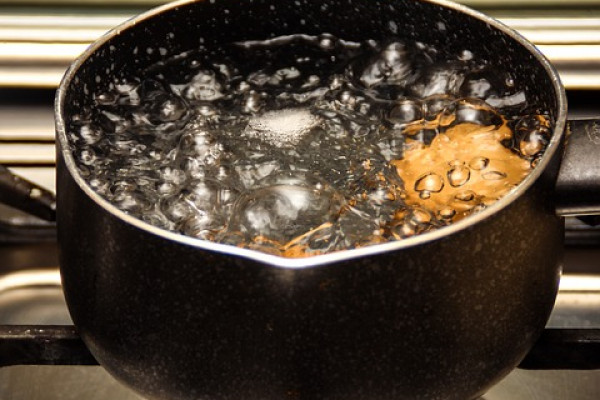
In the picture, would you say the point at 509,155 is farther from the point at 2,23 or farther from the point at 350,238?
the point at 2,23

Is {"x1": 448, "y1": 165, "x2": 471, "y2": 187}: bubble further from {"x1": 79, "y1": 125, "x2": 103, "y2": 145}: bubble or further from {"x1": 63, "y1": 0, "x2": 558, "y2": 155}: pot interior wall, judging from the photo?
{"x1": 79, "y1": 125, "x2": 103, "y2": 145}: bubble

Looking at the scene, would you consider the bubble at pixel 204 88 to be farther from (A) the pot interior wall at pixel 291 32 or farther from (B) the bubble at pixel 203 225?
(B) the bubble at pixel 203 225

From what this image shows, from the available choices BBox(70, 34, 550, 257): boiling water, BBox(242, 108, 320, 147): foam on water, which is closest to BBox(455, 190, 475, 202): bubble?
BBox(70, 34, 550, 257): boiling water

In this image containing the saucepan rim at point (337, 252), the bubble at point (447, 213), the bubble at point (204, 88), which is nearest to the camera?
the saucepan rim at point (337, 252)

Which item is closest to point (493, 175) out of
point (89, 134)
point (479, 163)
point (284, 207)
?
point (479, 163)

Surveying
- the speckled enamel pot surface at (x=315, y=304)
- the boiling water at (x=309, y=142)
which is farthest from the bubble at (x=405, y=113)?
the speckled enamel pot surface at (x=315, y=304)
